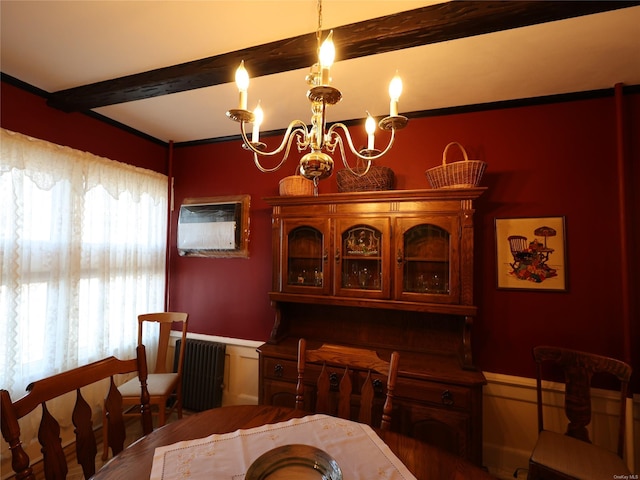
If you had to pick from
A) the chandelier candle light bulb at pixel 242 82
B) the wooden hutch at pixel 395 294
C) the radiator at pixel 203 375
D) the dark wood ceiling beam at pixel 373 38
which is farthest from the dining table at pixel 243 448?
the dark wood ceiling beam at pixel 373 38

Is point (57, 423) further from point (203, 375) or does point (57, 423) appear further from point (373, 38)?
point (373, 38)

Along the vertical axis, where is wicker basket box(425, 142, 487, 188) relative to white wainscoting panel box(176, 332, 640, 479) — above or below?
above

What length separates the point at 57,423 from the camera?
1118 mm

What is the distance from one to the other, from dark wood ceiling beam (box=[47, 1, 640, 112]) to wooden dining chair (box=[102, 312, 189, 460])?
1.67 m

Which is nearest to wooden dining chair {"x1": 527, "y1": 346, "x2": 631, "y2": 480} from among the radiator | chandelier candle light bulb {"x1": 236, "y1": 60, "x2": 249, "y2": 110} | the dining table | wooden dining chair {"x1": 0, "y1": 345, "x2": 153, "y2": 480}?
the dining table

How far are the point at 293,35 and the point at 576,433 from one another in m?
2.62

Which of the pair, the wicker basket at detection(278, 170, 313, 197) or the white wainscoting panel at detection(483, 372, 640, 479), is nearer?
the white wainscoting panel at detection(483, 372, 640, 479)

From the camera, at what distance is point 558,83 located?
71.4 inches

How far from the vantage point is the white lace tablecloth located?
0.95 meters

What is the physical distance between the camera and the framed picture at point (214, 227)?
2656 mm

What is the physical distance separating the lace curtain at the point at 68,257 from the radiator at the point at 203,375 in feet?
1.58

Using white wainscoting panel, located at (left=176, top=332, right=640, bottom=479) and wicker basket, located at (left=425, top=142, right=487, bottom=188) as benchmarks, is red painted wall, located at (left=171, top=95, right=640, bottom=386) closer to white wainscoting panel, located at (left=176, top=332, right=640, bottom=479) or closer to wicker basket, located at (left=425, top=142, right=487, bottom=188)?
white wainscoting panel, located at (left=176, top=332, right=640, bottom=479)

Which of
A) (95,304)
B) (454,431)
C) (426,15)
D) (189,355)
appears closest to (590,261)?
(454,431)

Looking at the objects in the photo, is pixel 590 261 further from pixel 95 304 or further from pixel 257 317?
pixel 95 304
